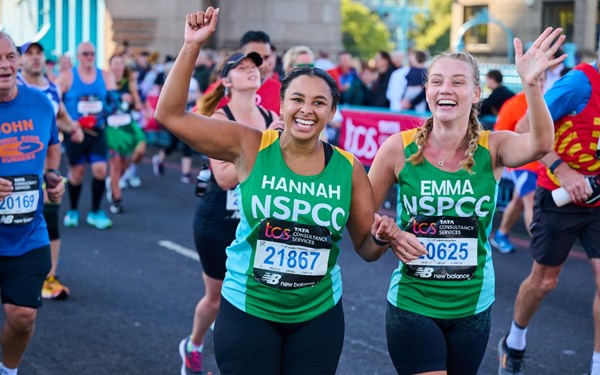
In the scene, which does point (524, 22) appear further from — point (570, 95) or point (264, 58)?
point (570, 95)

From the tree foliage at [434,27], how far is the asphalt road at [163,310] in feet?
293

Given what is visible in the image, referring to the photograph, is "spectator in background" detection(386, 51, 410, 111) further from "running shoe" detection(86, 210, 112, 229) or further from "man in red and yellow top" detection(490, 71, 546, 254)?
"running shoe" detection(86, 210, 112, 229)

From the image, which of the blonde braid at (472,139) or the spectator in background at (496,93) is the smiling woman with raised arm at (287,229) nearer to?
the blonde braid at (472,139)

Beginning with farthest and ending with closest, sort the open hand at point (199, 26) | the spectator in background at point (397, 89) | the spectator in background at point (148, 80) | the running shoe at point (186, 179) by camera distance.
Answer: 1. the spectator in background at point (148, 80)
2. the running shoe at point (186, 179)
3. the spectator in background at point (397, 89)
4. the open hand at point (199, 26)

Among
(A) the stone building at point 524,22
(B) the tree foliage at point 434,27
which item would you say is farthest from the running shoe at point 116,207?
(B) the tree foliage at point 434,27

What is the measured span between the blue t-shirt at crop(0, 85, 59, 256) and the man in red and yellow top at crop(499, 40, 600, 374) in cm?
282

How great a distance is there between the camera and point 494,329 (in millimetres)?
7312

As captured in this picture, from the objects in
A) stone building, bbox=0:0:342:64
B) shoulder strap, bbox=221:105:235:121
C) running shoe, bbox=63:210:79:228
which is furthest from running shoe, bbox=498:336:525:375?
stone building, bbox=0:0:342:64

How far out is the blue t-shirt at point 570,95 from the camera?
17.9ft

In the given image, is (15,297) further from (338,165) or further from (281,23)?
(281,23)

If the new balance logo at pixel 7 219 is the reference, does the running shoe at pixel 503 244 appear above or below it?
below

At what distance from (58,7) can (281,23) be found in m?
6.71

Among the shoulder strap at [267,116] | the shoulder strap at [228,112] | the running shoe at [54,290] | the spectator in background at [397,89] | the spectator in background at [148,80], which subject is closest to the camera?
the shoulder strap at [228,112]

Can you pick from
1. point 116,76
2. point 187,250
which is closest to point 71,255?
point 187,250
